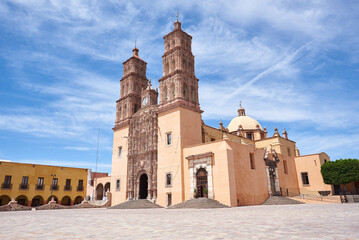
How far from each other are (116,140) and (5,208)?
52.4 feet

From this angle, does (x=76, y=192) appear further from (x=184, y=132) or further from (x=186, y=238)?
(x=186, y=238)

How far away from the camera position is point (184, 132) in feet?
92.6

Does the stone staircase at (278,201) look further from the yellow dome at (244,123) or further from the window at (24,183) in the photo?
the window at (24,183)

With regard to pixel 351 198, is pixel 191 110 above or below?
above

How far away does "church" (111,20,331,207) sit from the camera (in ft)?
80.4

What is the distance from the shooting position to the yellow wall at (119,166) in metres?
33.9

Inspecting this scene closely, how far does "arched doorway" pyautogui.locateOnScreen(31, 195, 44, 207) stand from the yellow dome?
120 ft

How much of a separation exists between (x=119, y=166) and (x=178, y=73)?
16.0 meters

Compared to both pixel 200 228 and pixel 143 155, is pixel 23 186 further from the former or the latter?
pixel 200 228

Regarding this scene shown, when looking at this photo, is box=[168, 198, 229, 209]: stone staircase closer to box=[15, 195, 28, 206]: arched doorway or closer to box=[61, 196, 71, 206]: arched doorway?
box=[15, 195, 28, 206]: arched doorway

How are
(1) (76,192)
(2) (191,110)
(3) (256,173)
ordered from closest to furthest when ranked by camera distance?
(3) (256,173) < (2) (191,110) < (1) (76,192)

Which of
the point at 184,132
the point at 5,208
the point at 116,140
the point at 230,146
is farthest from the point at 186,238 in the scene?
the point at 116,140

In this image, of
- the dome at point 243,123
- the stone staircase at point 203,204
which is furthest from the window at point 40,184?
the dome at point 243,123

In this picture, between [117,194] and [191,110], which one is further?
[117,194]
